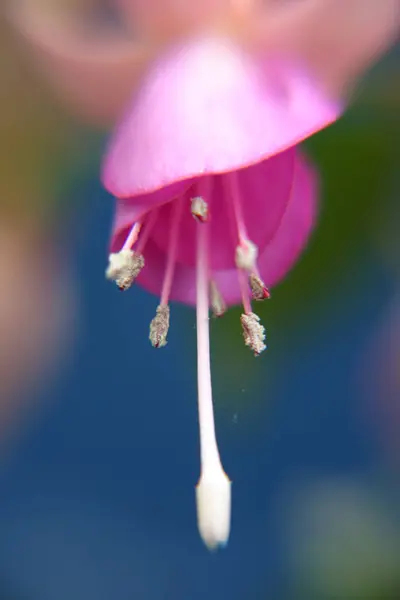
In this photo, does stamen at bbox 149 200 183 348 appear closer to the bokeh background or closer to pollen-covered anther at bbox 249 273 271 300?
pollen-covered anther at bbox 249 273 271 300

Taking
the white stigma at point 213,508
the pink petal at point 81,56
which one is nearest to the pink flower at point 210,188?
the white stigma at point 213,508

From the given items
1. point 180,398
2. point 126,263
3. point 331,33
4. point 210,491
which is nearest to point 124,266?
point 126,263

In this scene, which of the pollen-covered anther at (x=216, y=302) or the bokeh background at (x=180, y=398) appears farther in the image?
the bokeh background at (x=180, y=398)

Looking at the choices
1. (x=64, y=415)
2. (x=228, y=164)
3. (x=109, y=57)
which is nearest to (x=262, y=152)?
(x=228, y=164)

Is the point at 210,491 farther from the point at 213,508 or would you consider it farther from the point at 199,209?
the point at 199,209

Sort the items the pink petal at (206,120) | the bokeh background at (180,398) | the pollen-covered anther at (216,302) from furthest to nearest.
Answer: the bokeh background at (180,398), the pollen-covered anther at (216,302), the pink petal at (206,120)

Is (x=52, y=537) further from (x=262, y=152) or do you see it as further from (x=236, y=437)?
(x=262, y=152)

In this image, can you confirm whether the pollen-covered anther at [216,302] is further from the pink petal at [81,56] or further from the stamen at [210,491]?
the pink petal at [81,56]
